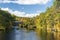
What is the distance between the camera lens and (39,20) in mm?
12469

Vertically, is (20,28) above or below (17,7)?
below

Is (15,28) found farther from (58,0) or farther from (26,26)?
(58,0)

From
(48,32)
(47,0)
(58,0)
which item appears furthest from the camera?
(58,0)

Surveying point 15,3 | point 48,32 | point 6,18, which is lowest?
point 48,32

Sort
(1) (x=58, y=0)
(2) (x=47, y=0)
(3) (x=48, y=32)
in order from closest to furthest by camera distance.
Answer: (2) (x=47, y=0) → (3) (x=48, y=32) → (1) (x=58, y=0)

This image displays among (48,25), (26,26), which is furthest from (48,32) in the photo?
(26,26)

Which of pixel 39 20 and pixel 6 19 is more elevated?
pixel 6 19

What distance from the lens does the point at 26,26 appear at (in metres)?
11.9

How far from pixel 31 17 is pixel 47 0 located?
1.33 metres

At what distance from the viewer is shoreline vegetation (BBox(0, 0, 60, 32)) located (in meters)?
11.8

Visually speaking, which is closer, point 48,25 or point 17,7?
point 17,7

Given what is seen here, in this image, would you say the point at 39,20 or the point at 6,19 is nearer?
the point at 6,19

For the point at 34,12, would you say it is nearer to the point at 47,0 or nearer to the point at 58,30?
the point at 47,0

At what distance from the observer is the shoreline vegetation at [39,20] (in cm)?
1176
